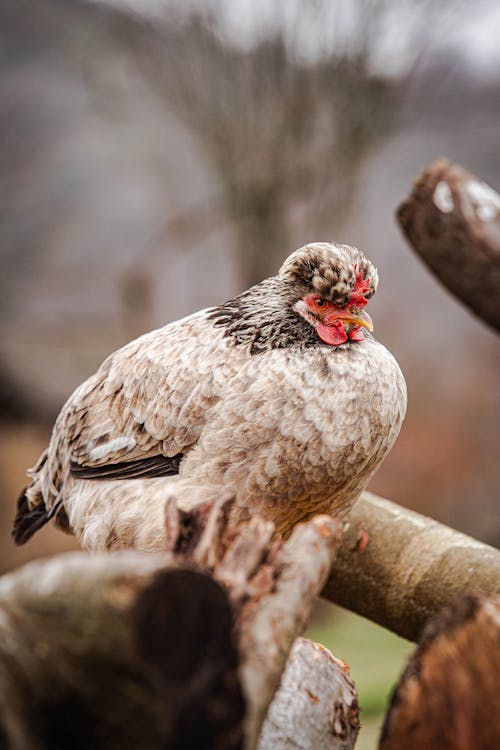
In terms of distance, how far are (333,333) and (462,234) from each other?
0.48 metres

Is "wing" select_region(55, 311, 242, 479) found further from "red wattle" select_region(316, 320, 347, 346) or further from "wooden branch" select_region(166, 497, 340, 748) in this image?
"wooden branch" select_region(166, 497, 340, 748)

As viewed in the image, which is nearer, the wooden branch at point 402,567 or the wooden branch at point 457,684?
the wooden branch at point 457,684

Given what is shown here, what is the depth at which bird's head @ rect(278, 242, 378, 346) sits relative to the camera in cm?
150

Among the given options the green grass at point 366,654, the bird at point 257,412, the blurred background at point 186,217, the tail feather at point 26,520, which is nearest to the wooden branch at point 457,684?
the bird at point 257,412

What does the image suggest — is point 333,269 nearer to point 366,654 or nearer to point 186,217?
point 366,654

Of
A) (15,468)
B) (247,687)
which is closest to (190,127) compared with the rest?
(15,468)

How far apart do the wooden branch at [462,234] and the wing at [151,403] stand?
0.53 metres

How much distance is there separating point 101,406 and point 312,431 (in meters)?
0.54

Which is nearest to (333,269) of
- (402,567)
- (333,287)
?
(333,287)

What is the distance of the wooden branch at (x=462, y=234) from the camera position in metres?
1.11

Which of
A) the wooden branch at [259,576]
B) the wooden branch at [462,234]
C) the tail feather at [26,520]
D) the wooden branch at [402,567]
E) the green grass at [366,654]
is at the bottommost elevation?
the green grass at [366,654]

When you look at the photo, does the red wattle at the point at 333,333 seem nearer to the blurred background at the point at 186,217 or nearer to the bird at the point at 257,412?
the bird at the point at 257,412

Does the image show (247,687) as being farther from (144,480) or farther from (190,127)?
(190,127)

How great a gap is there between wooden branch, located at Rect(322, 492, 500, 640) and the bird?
38 cm
